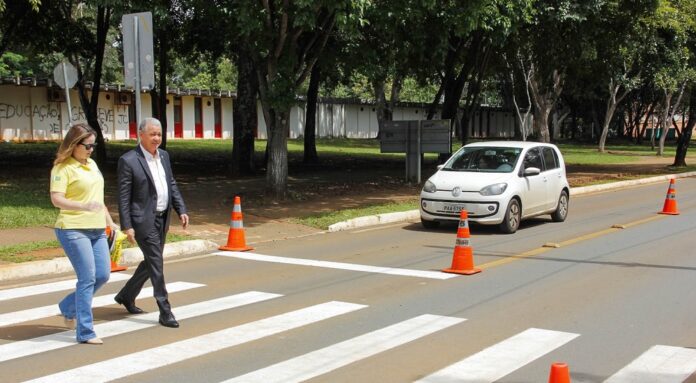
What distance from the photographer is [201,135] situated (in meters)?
49.5

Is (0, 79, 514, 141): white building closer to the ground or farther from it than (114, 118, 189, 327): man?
farther from it

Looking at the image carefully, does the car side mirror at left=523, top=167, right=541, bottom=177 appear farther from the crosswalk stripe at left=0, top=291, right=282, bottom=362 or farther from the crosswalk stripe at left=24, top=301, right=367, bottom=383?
the crosswalk stripe at left=0, top=291, right=282, bottom=362

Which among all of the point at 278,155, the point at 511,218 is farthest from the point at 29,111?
the point at 511,218

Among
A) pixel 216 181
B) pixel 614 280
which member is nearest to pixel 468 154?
pixel 614 280

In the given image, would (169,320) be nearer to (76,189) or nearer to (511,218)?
(76,189)

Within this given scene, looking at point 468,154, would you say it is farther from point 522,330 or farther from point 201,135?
point 201,135

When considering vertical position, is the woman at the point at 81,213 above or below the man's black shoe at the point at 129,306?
above

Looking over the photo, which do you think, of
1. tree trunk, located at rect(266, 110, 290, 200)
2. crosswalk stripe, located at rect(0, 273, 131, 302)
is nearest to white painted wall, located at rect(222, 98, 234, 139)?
tree trunk, located at rect(266, 110, 290, 200)

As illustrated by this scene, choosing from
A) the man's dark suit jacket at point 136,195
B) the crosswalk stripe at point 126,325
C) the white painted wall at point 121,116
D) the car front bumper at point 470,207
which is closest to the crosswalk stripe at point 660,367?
the crosswalk stripe at point 126,325

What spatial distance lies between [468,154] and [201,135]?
38.3m

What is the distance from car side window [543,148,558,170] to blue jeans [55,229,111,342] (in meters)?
10.1

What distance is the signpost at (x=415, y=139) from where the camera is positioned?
20.5 metres

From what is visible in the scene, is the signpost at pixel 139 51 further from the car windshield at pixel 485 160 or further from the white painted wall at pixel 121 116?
the white painted wall at pixel 121 116

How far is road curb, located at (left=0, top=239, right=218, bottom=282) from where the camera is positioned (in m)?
8.74
